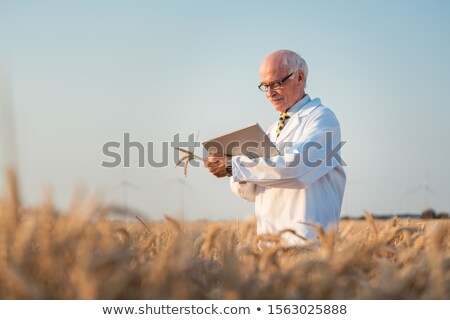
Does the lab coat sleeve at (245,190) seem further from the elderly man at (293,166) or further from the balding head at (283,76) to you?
the balding head at (283,76)

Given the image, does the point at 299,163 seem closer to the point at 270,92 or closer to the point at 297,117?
the point at 297,117

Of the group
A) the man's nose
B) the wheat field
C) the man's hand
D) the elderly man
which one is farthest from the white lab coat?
the wheat field

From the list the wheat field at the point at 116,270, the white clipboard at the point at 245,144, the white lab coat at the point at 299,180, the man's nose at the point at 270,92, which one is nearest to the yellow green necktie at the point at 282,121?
the white lab coat at the point at 299,180

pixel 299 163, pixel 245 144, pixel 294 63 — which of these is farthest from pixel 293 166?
pixel 294 63

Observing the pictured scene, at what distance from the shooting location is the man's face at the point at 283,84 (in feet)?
21.9

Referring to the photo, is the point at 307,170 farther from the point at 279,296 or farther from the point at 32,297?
the point at 32,297

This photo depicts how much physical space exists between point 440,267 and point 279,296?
2.06ft

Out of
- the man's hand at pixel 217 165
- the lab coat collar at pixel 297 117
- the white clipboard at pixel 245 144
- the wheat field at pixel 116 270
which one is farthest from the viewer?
the lab coat collar at pixel 297 117

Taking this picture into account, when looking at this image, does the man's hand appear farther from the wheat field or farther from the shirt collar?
the wheat field

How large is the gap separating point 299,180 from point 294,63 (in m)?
1.64

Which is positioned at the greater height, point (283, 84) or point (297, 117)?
point (283, 84)

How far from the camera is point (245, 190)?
6531 millimetres

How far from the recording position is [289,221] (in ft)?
19.6
